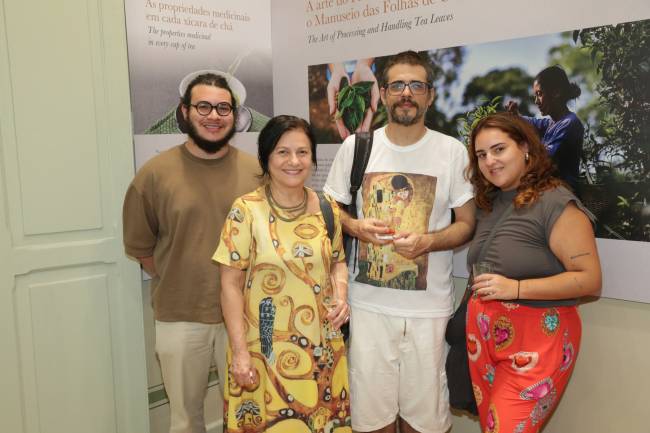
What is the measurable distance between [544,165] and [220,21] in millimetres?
2083

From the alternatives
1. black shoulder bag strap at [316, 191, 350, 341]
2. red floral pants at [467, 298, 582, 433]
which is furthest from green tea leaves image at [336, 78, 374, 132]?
red floral pants at [467, 298, 582, 433]

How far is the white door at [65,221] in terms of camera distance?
236 centimetres

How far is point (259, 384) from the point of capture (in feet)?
6.59

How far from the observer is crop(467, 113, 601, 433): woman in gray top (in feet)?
6.08

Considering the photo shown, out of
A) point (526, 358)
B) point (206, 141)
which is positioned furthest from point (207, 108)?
point (526, 358)

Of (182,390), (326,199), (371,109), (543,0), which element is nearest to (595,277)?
(326,199)

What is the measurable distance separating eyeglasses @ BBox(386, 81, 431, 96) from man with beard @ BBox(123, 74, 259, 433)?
2.34 feet

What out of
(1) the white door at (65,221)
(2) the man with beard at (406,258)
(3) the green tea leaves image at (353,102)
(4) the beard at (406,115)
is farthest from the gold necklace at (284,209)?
(3) the green tea leaves image at (353,102)

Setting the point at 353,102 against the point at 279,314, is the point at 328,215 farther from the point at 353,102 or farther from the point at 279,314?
the point at 353,102

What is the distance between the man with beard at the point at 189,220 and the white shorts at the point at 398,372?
0.66m

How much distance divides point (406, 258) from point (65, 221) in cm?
158

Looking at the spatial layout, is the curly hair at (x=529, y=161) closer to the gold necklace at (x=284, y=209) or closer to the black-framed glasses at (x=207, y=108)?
the gold necklace at (x=284, y=209)

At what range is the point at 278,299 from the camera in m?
1.98

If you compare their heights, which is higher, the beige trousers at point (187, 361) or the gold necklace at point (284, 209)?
the gold necklace at point (284, 209)
